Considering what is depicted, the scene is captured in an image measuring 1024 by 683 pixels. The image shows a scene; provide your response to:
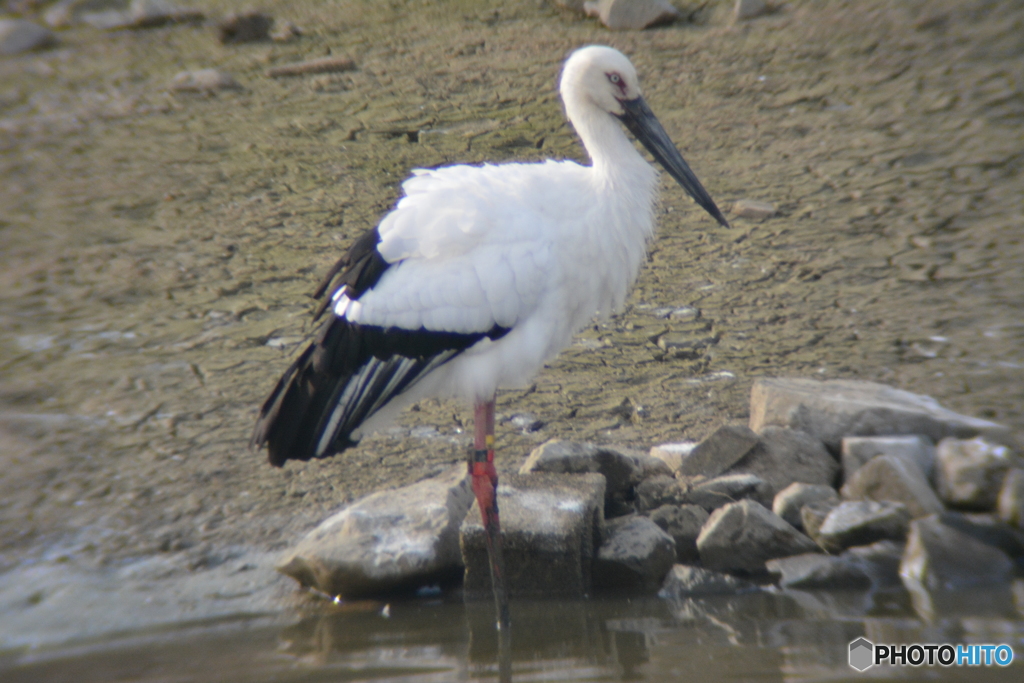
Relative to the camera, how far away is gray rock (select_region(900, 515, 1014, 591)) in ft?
9.18

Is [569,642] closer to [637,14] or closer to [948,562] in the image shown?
[948,562]

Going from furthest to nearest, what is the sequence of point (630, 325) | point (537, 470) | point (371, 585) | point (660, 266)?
1. point (660, 266)
2. point (630, 325)
3. point (537, 470)
4. point (371, 585)

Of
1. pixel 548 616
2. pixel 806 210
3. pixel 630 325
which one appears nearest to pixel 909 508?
pixel 548 616

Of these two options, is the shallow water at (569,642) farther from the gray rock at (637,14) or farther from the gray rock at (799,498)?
the gray rock at (637,14)

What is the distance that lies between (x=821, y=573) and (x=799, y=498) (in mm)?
360

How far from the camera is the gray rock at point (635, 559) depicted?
304 cm

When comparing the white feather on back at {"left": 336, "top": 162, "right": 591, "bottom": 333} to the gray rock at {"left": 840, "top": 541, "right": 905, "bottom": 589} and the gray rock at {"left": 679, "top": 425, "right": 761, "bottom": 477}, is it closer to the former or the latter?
the gray rock at {"left": 679, "top": 425, "right": 761, "bottom": 477}

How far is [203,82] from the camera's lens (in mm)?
8453

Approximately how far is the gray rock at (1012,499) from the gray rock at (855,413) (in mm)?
297

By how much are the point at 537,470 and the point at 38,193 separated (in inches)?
210

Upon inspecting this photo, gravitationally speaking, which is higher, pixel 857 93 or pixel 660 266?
pixel 857 93

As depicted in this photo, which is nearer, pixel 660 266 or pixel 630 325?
pixel 630 325

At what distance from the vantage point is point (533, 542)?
306 centimetres

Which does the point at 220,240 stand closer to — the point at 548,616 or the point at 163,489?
the point at 163,489
